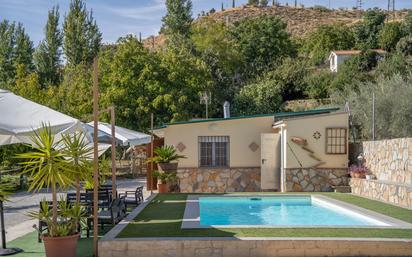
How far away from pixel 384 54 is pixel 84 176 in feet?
144

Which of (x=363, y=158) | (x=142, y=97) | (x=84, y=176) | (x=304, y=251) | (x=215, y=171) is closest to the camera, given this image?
(x=304, y=251)

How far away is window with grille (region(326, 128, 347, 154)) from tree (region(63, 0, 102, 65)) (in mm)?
33080

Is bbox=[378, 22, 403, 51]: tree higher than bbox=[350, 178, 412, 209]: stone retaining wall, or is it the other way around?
bbox=[378, 22, 403, 51]: tree

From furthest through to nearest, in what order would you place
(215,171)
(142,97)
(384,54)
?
(384,54) < (142,97) < (215,171)

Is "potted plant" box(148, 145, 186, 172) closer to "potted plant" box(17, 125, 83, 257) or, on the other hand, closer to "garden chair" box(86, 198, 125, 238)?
"garden chair" box(86, 198, 125, 238)

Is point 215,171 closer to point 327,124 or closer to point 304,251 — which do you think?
point 327,124

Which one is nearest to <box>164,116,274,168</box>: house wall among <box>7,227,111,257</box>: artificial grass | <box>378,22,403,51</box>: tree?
<box>7,227,111,257</box>: artificial grass

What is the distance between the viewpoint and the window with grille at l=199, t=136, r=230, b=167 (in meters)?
20.2

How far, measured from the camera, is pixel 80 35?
4866 centimetres

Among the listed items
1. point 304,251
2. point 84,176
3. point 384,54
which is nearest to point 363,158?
point 304,251

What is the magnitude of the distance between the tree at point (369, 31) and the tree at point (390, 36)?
1.54m

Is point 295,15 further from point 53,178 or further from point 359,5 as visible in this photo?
point 53,178

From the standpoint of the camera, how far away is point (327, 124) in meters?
18.7

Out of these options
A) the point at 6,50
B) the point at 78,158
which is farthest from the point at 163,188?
the point at 6,50
